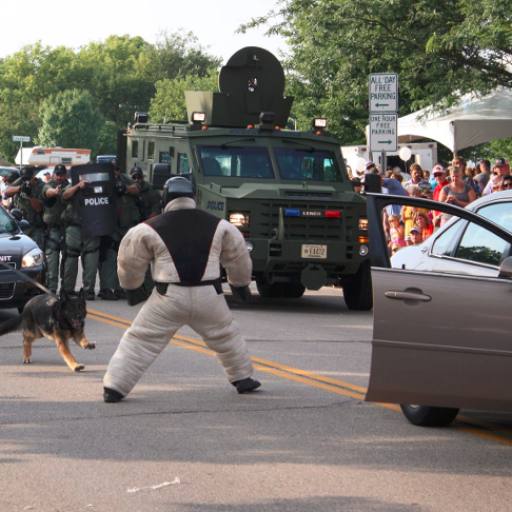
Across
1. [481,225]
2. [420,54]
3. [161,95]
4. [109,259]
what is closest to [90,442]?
[481,225]

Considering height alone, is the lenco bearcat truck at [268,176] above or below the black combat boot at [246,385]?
above

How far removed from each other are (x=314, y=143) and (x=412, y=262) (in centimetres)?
1002

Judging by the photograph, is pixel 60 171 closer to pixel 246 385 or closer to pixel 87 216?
pixel 87 216

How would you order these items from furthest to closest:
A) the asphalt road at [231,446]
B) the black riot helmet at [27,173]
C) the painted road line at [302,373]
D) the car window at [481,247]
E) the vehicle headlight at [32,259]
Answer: the black riot helmet at [27,173], the vehicle headlight at [32,259], the painted road line at [302,373], the car window at [481,247], the asphalt road at [231,446]

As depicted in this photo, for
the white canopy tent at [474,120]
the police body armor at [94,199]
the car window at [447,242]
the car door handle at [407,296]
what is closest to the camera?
the car door handle at [407,296]

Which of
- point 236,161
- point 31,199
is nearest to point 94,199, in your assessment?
point 31,199

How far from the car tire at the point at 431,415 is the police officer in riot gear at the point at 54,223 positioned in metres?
9.85

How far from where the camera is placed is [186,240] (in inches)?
363

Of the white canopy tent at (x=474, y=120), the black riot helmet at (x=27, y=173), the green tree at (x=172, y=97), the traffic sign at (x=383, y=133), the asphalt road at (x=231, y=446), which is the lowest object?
the asphalt road at (x=231, y=446)

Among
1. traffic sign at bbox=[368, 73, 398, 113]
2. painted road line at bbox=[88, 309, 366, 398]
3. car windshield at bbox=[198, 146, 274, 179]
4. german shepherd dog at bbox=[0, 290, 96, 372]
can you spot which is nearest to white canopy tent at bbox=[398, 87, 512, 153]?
traffic sign at bbox=[368, 73, 398, 113]

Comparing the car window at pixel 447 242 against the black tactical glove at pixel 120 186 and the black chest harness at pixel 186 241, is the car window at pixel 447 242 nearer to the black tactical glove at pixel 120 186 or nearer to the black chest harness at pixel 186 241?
the black chest harness at pixel 186 241

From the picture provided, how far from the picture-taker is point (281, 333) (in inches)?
545

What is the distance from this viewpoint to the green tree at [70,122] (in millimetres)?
117812

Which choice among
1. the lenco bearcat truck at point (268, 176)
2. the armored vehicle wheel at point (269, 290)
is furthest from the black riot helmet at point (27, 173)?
the armored vehicle wheel at point (269, 290)
